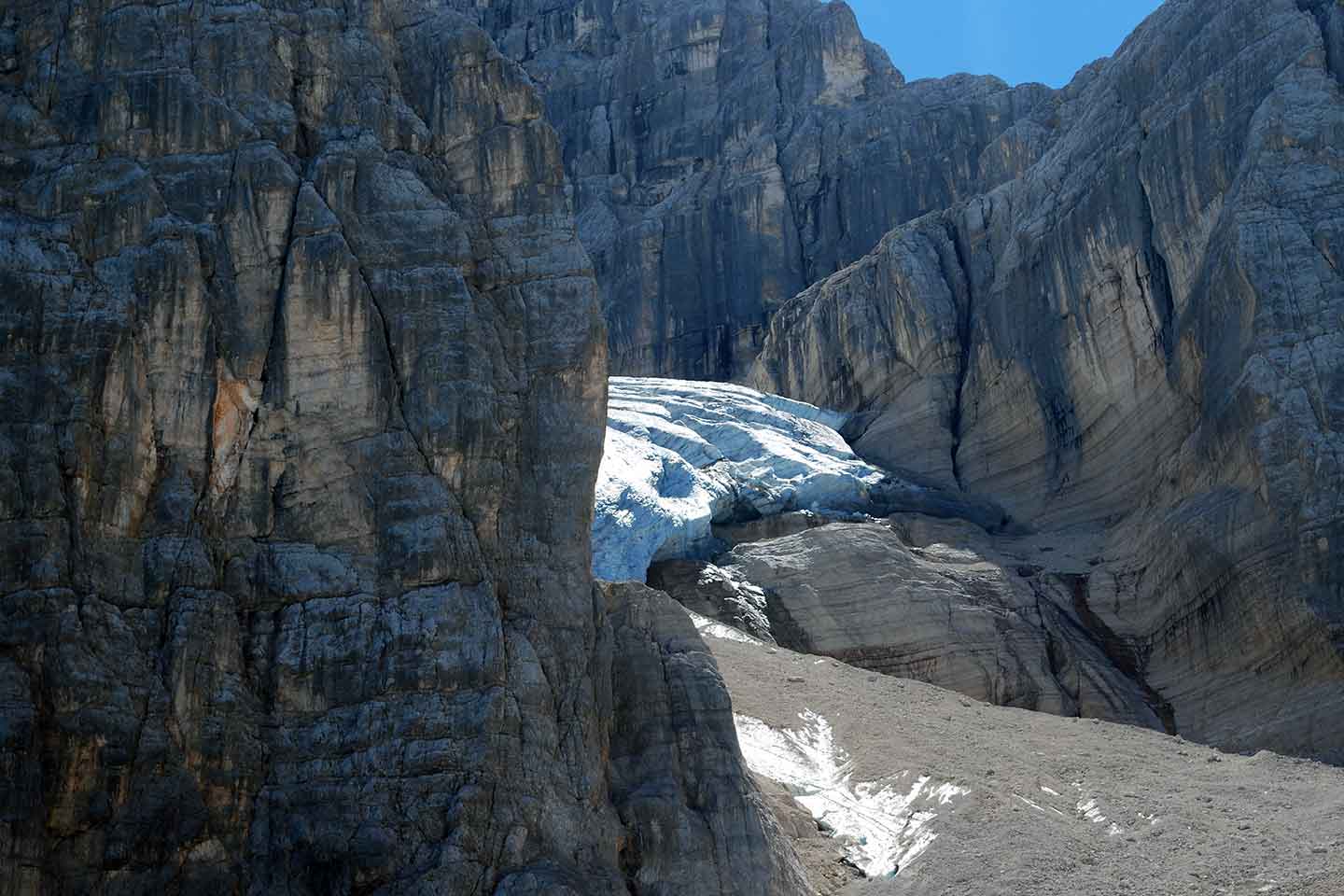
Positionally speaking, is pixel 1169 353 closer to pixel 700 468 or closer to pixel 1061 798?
pixel 700 468

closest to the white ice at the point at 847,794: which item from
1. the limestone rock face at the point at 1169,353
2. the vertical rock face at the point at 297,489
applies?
the vertical rock face at the point at 297,489

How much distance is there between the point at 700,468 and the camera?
64.1 metres

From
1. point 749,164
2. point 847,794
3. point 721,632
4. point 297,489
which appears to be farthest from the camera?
point 749,164

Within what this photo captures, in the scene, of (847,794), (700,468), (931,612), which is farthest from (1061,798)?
(700,468)

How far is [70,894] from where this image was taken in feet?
87.4

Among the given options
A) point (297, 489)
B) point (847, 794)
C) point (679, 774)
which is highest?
point (297, 489)

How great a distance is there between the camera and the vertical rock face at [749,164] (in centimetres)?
8744

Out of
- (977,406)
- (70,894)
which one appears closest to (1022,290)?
(977,406)

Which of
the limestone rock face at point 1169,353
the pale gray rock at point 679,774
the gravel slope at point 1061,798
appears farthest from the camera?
the limestone rock face at point 1169,353

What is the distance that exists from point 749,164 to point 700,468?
31.3m

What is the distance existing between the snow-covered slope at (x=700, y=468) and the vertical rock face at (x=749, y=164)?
14804 mm

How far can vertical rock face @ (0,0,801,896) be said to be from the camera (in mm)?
28109

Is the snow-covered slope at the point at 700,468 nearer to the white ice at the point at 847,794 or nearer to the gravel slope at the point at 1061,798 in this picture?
the gravel slope at the point at 1061,798

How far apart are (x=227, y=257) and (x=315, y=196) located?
7.13 feet
